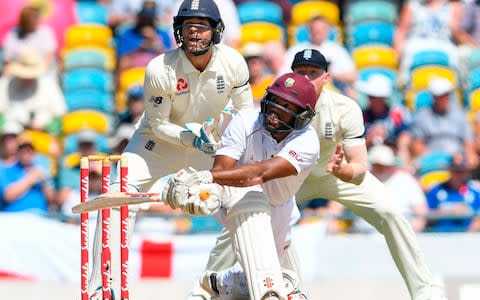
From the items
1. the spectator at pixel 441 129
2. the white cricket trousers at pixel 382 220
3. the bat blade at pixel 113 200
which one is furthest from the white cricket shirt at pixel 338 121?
the spectator at pixel 441 129

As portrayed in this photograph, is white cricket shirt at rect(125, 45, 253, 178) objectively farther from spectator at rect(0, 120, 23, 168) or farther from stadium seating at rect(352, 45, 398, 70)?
stadium seating at rect(352, 45, 398, 70)

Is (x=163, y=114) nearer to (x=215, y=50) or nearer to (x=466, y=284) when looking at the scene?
(x=215, y=50)

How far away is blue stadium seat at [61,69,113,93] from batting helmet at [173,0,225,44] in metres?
3.91

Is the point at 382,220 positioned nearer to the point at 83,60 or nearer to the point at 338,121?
the point at 338,121

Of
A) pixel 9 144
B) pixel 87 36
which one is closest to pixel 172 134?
pixel 9 144

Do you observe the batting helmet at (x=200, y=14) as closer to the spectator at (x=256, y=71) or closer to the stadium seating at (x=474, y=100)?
the spectator at (x=256, y=71)

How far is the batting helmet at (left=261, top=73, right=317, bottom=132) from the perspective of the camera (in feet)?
18.7

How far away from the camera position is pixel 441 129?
389 inches

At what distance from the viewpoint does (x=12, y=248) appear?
333 inches

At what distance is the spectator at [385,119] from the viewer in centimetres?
959

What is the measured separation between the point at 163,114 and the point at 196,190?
46.3 inches

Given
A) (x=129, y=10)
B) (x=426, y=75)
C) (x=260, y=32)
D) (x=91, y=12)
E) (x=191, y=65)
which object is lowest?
(x=191, y=65)

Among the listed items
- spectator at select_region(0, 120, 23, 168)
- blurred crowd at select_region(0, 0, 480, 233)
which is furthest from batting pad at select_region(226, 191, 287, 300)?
spectator at select_region(0, 120, 23, 168)

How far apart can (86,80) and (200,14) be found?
161 inches
